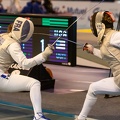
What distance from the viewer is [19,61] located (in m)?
4.62

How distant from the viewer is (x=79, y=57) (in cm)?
880

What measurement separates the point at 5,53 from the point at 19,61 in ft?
0.88

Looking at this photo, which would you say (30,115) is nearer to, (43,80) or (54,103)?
(54,103)

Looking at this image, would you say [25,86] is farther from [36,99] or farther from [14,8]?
[14,8]

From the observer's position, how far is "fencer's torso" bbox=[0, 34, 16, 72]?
4.78 metres

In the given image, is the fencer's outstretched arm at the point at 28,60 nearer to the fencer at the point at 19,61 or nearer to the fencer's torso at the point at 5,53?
the fencer at the point at 19,61

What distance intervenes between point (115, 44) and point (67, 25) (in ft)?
6.89

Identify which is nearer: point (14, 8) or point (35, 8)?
point (35, 8)

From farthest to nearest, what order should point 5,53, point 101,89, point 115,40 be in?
point 5,53 → point 101,89 → point 115,40

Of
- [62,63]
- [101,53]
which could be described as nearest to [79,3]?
[62,63]

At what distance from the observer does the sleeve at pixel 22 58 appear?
182 inches

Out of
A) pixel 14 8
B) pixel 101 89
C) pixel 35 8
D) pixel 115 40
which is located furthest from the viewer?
pixel 14 8

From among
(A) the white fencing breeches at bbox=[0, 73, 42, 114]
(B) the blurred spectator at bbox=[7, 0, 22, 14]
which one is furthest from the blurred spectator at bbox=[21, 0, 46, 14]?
(A) the white fencing breeches at bbox=[0, 73, 42, 114]

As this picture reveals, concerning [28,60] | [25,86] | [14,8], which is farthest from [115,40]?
[14,8]
